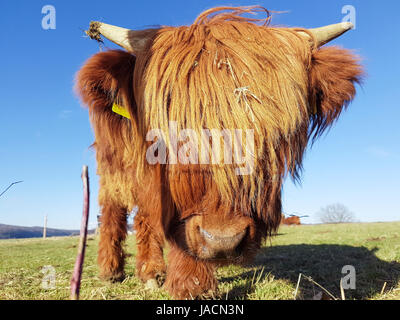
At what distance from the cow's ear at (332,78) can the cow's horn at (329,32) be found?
8cm

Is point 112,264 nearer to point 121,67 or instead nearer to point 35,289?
point 35,289

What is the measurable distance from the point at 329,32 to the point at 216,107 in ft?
4.95

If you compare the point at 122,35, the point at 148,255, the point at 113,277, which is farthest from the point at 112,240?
the point at 122,35

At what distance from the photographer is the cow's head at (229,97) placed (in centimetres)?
185

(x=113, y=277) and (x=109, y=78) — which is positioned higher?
(x=109, y=78)

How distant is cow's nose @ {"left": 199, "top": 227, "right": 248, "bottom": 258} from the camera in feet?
5.74

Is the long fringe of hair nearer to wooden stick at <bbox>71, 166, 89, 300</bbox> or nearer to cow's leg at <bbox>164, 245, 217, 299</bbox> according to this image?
cow's leg at <bbox>164, 245, 217, 299</bbox>

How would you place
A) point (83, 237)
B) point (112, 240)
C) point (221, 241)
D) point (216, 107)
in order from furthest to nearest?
point (112, 240) < point (216, 107) < point (221, 241) < point (83, 237)

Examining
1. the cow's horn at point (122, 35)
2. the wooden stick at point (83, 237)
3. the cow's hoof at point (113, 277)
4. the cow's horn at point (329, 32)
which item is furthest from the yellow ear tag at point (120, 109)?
the cow's hoof at point (113, 277)

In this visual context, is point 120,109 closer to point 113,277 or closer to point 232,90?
point 232,90

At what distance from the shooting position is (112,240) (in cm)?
420

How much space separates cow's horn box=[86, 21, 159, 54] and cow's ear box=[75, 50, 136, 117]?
10 cm

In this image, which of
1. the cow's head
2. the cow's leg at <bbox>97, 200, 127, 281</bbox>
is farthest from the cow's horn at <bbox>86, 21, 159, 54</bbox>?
the cow's leg at <bbox>97, 200, 127, 281</bbox>
